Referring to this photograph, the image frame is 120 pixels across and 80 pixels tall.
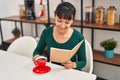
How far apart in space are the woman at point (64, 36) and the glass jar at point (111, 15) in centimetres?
65

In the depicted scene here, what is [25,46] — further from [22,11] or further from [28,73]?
[22,11]

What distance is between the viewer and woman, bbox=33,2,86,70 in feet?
4.09

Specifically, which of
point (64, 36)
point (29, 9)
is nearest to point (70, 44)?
point (64, 36)

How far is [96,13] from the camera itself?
202cm

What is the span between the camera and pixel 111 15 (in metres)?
1.90

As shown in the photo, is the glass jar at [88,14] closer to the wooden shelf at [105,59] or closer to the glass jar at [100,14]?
the glass jar at [100,14]

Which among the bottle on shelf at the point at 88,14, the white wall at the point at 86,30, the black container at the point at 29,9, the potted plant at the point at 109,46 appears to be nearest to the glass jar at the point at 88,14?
the bottle on shelf at the point at 88,14

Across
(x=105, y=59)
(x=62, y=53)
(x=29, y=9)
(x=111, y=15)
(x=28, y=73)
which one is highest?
(x=29, y=9)

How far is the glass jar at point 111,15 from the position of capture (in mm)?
1890

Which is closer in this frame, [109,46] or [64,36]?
[64,36]

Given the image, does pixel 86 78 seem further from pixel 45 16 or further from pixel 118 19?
pixel 45 16

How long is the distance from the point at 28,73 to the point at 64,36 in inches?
15.9

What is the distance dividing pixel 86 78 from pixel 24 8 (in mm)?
1807

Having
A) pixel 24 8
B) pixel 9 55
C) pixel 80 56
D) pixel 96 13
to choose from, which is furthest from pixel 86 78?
pixel 24 8
